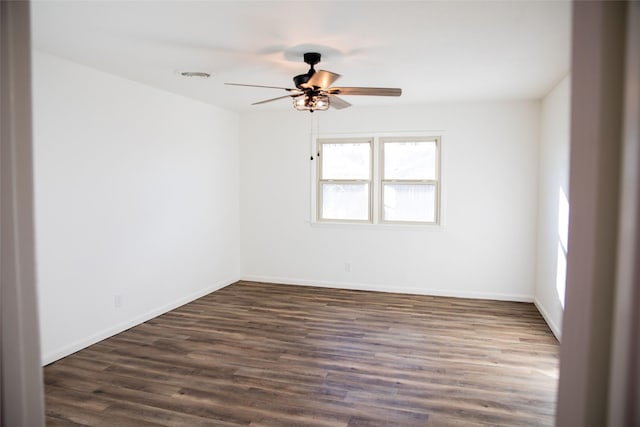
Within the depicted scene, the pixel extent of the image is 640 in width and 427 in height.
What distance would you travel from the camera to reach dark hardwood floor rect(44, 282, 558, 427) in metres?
2.64

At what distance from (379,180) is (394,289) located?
5.04 feet

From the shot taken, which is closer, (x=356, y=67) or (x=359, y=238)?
(x=356, y=67)

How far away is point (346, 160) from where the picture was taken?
6051 mm

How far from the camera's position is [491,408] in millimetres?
2705

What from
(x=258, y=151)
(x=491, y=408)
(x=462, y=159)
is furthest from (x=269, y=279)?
(x=491, y=408)

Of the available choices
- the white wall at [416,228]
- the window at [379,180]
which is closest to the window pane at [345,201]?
the window at [379,180]

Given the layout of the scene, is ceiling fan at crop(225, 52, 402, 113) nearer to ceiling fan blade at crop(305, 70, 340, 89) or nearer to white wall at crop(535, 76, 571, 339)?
ceiling fan blade at crop(305, 70, 340, 89)

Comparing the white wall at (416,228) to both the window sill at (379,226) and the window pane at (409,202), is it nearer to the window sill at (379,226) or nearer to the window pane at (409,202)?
the window sill at (379,226)

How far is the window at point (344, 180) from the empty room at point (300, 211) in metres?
0.03

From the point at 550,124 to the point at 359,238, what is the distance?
2.74m

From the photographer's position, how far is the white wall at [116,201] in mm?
3424

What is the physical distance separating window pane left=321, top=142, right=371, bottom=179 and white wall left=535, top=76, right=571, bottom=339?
7.31ft

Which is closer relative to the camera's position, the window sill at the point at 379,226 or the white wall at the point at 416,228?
the white wall at the point at 416,228

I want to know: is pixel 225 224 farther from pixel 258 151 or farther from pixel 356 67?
pixel 356 67
